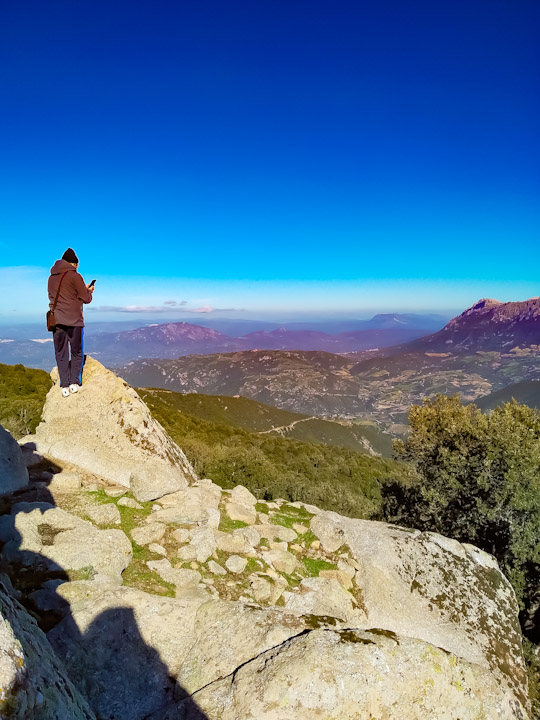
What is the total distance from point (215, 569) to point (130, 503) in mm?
3717

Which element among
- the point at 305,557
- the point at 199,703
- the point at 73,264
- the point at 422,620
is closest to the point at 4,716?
the point at 199,703

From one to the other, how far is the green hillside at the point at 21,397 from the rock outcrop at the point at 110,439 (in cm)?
1317

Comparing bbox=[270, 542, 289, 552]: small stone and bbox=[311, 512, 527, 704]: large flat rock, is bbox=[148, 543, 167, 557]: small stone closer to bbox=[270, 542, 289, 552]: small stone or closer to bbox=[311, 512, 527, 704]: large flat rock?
bbox=[270, 542, 289, 552]: small stone

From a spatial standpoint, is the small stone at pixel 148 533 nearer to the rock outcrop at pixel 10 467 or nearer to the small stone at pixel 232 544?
the small stone at pixel 232 544

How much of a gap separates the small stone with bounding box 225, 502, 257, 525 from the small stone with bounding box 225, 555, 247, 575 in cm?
227

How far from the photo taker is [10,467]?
1058cm

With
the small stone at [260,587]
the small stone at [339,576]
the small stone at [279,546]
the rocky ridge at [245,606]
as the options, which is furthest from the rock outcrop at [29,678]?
the small stone at [339,576]

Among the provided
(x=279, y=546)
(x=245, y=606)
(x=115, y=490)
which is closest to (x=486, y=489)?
(x=279, y=546)

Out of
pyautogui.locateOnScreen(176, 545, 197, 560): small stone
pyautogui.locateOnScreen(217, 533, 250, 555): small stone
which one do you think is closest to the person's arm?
pyautogui.locateOnScreen(176, 545, 197, 560): small stone

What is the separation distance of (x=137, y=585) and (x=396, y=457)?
32.0 metres

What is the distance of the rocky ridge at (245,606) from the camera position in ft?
18.3

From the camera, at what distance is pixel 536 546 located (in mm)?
20578

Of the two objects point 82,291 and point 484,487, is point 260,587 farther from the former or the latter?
point 484,487

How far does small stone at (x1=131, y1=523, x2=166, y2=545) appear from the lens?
10.0m
